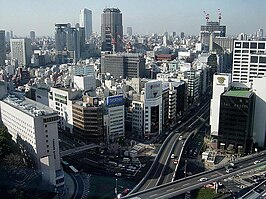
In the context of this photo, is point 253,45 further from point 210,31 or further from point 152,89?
point 210,31

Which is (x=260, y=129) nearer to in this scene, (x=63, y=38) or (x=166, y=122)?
(x=166, y=122)

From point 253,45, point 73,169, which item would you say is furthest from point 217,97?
→ point 253,45

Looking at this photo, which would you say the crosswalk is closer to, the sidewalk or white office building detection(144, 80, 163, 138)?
the sidewalk

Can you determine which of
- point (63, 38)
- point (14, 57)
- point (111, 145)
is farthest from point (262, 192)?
point (63, 38)

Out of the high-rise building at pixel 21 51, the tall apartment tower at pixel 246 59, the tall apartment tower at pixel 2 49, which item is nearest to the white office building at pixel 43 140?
the tall apartment tower at pixel 246 59

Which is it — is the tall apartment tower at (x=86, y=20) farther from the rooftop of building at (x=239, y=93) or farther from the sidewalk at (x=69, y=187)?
the sidewalk at (x=69, y=187)
